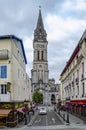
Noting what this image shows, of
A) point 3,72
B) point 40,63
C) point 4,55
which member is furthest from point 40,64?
point 4,55

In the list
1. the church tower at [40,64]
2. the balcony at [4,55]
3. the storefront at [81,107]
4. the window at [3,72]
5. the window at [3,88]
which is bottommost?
the storefront at [81,107]

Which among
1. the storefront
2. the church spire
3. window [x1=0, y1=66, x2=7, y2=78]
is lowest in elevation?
the storefront

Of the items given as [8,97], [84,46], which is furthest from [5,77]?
[84,46]

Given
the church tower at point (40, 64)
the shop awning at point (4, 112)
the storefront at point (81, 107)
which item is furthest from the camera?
the church tower at point (40, 64)

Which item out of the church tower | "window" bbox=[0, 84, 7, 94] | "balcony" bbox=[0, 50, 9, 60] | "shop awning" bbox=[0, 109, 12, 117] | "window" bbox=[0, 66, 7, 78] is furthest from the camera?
the church tower

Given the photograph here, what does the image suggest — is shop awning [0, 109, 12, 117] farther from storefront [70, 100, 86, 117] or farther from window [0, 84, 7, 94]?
storefront [70, 100, 86, 117]

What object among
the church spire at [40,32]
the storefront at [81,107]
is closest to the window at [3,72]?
the storefront at [81,107]

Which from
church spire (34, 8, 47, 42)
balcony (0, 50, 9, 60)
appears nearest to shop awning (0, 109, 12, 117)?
balcony (0, 50, 9, 60)

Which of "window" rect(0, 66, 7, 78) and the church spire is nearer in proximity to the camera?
"window" rect(0, 66, 7, 78)

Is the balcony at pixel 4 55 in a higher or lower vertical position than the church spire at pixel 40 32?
lower

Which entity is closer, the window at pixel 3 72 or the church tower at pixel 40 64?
the window at pixel 3 72

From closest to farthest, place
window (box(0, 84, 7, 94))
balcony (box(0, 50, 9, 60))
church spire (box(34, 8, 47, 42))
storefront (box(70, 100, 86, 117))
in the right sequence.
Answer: window (box(0, 84, 7, 94))
balcony (box(0, 50, 9, 60))
storefront (box(70, 100, 86, 117))
church spire (box(34, 8, 47, 42))

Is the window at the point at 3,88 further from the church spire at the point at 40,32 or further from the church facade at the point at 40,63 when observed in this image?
the church spire at the point at 40,32

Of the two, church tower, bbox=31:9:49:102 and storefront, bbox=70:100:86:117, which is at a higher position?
church tower, bbox=31:9:49:102
